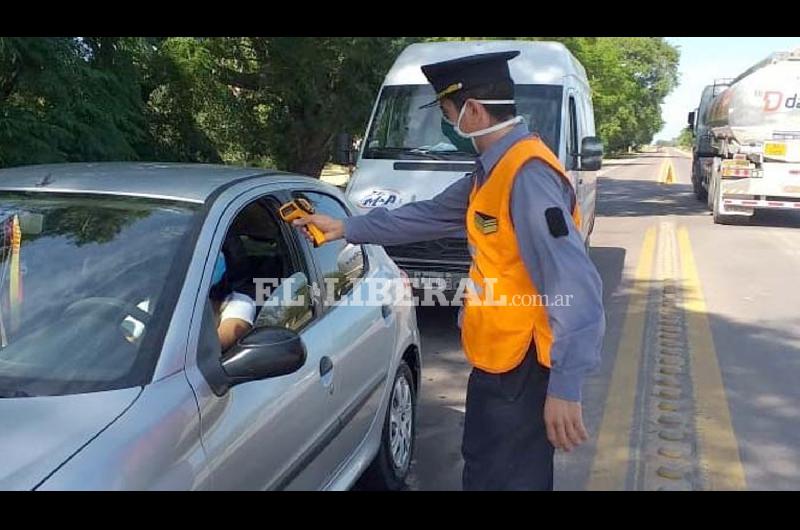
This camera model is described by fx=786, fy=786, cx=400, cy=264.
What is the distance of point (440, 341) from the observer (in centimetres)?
676

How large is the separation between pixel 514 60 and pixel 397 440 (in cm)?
516

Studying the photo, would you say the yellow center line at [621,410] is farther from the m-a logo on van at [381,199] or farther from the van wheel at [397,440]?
the m-a logo on van at [381,199]

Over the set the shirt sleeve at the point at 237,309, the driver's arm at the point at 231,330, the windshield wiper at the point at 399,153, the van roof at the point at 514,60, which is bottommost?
the driver's arm at the point at 231,330

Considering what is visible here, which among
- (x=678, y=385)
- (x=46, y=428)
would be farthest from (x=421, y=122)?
(x=46, y=428)

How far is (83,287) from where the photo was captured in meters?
2.64

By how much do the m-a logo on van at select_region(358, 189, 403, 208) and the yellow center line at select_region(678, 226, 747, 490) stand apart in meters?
2.79

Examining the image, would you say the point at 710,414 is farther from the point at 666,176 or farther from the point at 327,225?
the point at 666,176

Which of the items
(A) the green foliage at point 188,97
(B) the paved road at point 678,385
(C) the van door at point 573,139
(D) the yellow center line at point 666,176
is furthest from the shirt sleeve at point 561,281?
(D) the yellow center line at point 666,176

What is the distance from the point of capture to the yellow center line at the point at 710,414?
4.12 metres

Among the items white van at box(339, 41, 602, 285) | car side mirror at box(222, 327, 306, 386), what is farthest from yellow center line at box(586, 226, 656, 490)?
car side mirror at box(222, 327, 306, 386)

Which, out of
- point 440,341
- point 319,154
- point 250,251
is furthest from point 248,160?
point 250,251

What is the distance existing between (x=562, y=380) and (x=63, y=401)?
140 centimetres

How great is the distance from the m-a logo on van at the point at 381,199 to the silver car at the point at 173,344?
3178 millimetres

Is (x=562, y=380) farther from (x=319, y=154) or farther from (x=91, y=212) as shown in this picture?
(x=319, y=154)
